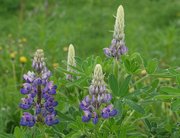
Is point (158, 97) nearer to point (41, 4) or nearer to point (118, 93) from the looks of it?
point (118, 93)

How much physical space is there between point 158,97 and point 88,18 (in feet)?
16.0

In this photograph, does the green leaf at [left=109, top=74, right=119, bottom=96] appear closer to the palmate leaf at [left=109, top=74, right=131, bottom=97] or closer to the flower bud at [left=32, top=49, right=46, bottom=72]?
the palmate leaf at [left=109, top=74, right=131, bottom=97]

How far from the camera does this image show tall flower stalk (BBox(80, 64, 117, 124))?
202 centimetres

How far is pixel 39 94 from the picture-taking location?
7.23 feet

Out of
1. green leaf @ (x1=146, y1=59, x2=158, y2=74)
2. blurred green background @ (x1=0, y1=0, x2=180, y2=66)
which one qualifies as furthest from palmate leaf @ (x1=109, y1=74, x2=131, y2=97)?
blurred green background @ (x1=0, y1=0, x2=180, y2=66)

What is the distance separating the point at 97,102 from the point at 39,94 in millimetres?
298

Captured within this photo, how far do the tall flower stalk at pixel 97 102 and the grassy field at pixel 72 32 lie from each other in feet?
3.51

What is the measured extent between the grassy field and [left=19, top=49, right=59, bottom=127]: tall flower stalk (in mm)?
865

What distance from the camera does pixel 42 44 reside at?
4.44 metres

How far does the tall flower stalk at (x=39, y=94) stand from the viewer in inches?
85.7

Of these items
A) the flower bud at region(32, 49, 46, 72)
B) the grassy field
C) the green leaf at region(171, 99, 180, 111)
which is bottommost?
the green leaf at region(171, 99, 180, 111)

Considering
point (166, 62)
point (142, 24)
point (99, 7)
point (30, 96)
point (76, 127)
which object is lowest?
point (76, 127)

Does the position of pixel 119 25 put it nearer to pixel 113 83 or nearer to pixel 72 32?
pixel 113 83

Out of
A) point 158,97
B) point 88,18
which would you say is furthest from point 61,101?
point 88,18
